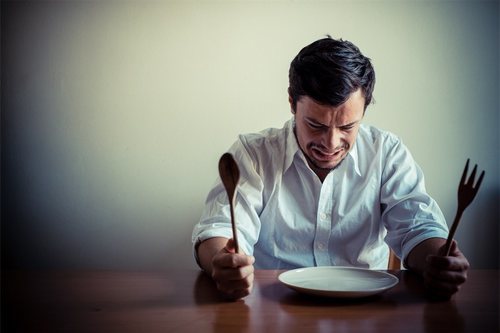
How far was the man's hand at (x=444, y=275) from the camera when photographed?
1108 mm

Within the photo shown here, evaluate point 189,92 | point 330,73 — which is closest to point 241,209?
point 330,73

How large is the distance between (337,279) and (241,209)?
438 millimetres

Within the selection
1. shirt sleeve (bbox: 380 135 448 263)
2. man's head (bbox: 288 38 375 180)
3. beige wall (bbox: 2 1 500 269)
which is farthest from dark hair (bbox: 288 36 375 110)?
beige wall (bbox: 2 1 500 269)

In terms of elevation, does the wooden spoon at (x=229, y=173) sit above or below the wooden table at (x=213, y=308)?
above

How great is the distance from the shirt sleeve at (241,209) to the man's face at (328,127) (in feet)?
0.64

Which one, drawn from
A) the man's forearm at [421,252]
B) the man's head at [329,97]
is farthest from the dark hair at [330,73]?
the man's forearm at [421,252]

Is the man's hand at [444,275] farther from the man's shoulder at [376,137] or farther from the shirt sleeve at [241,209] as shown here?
the man's shoulder at [376,137]

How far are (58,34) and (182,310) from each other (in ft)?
6.22

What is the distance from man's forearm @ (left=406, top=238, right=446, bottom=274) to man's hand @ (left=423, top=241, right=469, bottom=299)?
207mm

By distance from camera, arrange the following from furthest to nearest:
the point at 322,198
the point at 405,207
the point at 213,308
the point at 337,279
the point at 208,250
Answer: the point at 322,198 → the point at 405,207 → the point at 208,250 → the point at 337,279 → the point at 213,308

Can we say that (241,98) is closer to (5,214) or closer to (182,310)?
(5,214)

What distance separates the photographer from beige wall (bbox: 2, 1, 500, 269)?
248 cm

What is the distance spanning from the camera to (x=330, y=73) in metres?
1.53

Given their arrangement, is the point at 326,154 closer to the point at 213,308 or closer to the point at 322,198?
the point at 322,198
